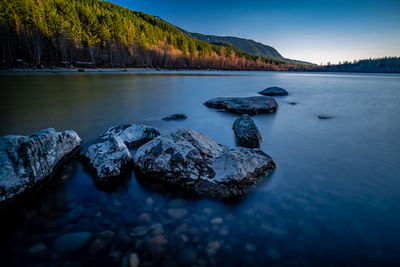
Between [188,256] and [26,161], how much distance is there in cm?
267

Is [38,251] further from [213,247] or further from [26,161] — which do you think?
[213,247]

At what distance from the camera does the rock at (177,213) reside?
223cm

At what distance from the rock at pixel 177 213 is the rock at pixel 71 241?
35.4 inches

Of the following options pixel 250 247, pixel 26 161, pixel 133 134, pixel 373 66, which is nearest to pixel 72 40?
pixel 133 134

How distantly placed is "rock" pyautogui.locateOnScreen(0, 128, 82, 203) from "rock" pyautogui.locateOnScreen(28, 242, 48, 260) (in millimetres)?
888

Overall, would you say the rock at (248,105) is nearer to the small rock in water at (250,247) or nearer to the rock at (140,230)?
the small rock in water at (250,247)

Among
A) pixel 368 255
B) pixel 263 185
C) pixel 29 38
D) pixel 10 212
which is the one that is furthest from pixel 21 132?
pixel 29 38

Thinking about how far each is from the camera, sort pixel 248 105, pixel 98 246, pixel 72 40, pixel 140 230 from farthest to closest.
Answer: pixel 72 40 → pixel 248 105 → pixel 140 230 → pixel 98 246

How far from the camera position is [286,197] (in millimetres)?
2600

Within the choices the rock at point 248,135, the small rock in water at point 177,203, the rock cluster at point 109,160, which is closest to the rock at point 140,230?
the small rock in water at point 177,203

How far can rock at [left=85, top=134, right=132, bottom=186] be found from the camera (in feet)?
9.32

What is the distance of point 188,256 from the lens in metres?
1.76

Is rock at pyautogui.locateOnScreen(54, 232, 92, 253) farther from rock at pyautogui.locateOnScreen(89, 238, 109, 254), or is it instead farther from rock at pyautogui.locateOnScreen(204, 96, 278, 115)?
rock at pyautogui.locateOnScreen(204, 96, 278, 115)

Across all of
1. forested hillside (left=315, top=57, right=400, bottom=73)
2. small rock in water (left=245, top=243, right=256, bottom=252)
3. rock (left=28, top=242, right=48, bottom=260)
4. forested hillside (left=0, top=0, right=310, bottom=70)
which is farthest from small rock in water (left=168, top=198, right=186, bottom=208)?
forested hillside (left=315, top=57, right=400, bottom=73)
